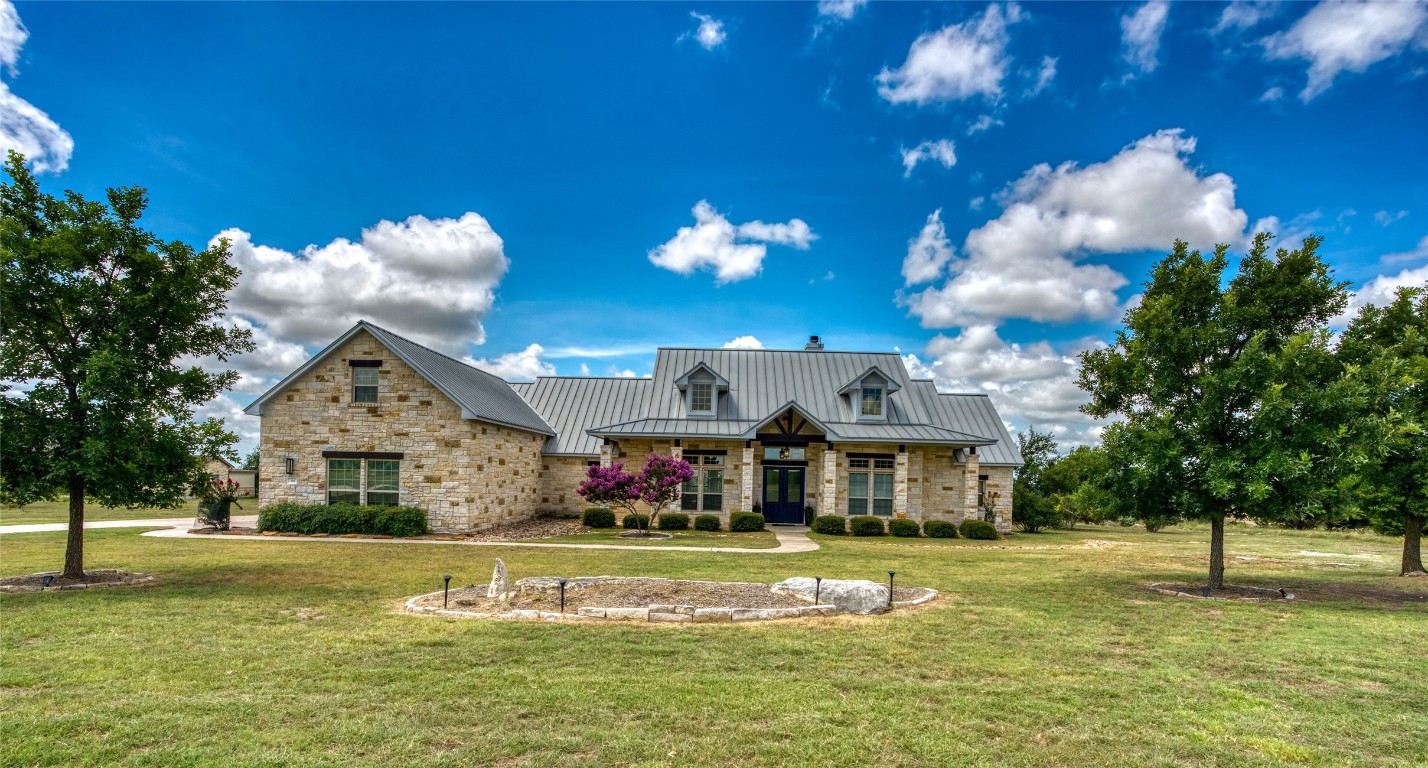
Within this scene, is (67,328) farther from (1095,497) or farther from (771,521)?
(771,521)

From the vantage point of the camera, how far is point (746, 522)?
2377 cm

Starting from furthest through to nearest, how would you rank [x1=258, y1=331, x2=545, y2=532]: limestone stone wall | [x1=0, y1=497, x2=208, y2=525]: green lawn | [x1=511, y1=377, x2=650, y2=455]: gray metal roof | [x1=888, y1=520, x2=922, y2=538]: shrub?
[x1=511, y1=377, x2=650, y2=455]: gray metal roof → [x1=888, y1=520, x2=922, y2=538]: shrub → [x1=0, y1=497, x2=208, y2=525]: green lawn → [x1=258, y1=331, x2=545, y2=532]: limestone stone wall

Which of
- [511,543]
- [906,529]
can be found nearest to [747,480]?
[906,529]

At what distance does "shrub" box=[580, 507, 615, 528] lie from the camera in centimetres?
2433

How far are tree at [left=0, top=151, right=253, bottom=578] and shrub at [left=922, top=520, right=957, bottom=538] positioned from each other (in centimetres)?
2043

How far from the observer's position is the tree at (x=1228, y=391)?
11.4 metres

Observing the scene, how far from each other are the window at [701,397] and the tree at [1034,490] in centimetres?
1216

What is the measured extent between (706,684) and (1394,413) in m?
12.3

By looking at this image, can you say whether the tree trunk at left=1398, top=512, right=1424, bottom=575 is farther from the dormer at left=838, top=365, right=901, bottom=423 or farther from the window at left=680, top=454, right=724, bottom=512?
the window at left=680, top=454, right=724, bottom=512

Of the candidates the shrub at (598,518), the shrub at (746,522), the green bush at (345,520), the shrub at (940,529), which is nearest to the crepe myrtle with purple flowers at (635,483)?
the shrub at (598,518)

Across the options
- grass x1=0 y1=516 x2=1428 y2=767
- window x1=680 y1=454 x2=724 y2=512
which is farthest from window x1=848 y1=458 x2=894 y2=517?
grass x1=0 y1=516 x2=1428 y2=767

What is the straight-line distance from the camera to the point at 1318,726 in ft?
19.2

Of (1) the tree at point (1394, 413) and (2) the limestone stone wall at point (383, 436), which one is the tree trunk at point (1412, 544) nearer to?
(1) the tree at point (1394, 413)

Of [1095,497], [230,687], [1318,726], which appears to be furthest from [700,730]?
[1095,497]
